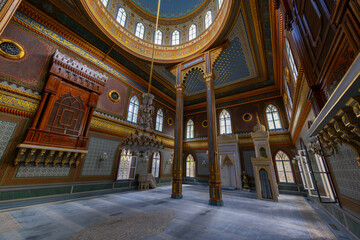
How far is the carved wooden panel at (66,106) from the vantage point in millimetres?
5855

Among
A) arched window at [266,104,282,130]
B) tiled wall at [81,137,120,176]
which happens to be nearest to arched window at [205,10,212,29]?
arched window at [266,104,282,130]

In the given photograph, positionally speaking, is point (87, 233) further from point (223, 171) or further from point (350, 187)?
point (223, 171)

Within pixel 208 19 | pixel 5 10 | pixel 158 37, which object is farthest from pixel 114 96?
pixel 208 19

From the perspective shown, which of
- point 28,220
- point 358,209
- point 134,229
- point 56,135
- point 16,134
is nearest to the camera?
point 358,209

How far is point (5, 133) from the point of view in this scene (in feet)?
17.1

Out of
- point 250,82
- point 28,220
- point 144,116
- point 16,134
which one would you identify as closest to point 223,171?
point 250,82

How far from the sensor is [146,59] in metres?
9.53

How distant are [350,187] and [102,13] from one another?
1175 centimetres

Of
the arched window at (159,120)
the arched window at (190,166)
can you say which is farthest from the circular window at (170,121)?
the arched window at (190,166)

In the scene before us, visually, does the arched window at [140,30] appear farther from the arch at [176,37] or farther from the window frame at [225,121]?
the window frame at [225,121]

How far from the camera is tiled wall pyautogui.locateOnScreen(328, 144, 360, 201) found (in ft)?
7.90

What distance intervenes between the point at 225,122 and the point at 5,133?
13.7m

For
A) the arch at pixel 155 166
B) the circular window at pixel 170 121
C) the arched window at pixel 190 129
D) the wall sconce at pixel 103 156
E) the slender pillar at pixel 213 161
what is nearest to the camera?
the slender pillar at pixel 213 161

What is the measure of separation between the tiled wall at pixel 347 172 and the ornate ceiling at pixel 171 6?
11697mm
